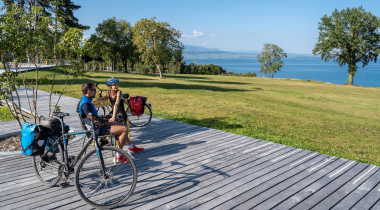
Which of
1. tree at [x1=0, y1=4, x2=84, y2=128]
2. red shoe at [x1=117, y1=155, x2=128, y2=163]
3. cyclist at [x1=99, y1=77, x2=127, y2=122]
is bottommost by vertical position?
red shoe at [x1=117, y1=155, x2=128, y2=163]

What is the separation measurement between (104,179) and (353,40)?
59.6m

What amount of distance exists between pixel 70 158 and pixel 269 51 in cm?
10256

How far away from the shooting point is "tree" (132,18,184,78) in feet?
121

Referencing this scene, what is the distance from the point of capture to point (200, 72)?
66.2 metres

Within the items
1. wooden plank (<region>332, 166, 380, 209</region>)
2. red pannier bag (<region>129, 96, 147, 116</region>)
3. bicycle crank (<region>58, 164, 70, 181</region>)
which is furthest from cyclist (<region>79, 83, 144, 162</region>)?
wooden plank (<region>332, 166, 380, 209</region>)

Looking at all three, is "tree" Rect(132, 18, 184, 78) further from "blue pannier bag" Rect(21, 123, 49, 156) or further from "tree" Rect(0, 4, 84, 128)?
"blue pannier bag" Rect(21, 123, 49, 156)

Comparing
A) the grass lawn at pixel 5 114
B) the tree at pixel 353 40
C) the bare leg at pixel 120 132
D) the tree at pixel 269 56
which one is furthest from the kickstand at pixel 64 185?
the tree at pixel 269 56

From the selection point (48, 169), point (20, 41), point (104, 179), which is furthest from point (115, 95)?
point (104, 179)

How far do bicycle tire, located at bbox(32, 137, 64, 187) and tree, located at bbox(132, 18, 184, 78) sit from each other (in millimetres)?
33489

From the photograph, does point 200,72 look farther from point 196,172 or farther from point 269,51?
point 196,172

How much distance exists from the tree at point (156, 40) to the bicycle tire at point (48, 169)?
1318 inches

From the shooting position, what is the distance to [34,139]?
3906mm

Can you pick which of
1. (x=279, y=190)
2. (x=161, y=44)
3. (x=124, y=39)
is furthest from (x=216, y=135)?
(x=124, y=39)

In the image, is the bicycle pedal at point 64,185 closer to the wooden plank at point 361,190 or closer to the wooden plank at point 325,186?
the wooden plank at point 325,186
